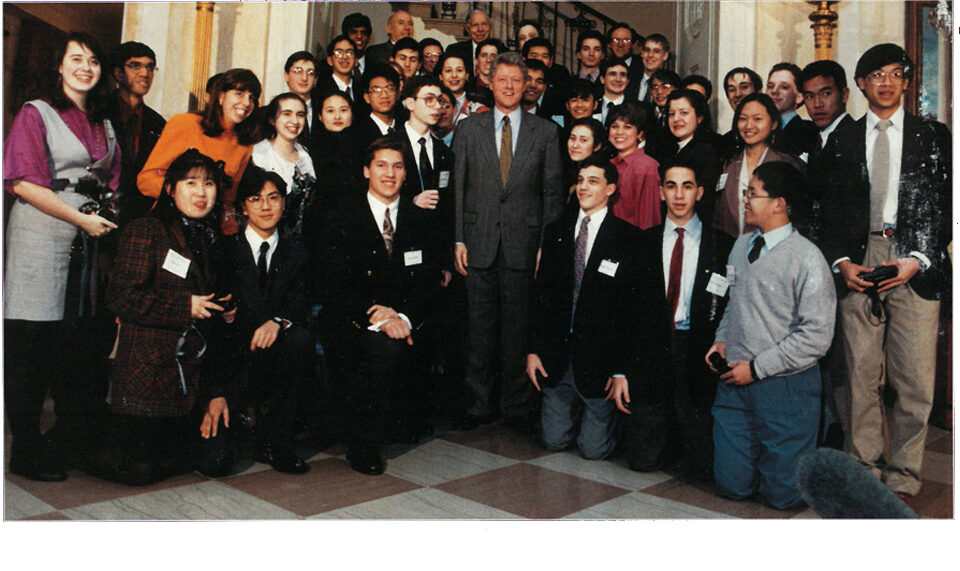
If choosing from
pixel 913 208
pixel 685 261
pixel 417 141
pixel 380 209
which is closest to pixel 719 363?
pixel 685 261

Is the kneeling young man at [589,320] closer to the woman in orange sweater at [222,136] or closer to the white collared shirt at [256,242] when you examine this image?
the white collared shirt at [256,242]

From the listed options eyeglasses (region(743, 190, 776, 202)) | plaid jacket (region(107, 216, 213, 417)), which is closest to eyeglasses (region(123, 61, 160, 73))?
plaid jacket (region(107, 216, 213, 417))

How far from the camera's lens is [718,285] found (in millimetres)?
2914

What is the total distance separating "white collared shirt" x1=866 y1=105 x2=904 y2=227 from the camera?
279cm

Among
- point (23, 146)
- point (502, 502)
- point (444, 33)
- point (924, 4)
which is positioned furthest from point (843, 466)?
point (444, 33)

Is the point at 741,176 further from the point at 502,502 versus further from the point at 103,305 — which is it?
the point at 103,305

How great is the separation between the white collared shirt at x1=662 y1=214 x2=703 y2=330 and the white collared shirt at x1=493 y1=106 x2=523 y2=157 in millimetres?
839

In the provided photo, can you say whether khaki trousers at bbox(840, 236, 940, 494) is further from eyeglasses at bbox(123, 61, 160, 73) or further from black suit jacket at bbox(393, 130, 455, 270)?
eyeglasses at bbox(123, 61, 160, 73)

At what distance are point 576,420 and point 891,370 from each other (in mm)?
1229

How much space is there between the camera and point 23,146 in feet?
9.29

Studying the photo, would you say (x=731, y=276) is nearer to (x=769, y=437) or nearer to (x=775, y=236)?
(x=775, y=236)

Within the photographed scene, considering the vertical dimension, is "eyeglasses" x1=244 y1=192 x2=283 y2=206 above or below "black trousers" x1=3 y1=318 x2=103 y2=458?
above

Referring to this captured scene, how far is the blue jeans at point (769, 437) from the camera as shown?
2633 mm

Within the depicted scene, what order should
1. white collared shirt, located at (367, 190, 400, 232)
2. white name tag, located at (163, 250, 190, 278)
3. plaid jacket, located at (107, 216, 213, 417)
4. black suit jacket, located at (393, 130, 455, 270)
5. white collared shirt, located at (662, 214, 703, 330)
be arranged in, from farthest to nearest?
black suit jacket, located at (393, 130, 455, 270), white collared shirt, located at (367, 190, 400, 232), white collared shirt, located at (662, 214, 703, 330), white name tag, located at (163, 250, 190, 278), plaid jacket, located at (107, 216, 213, 417)
